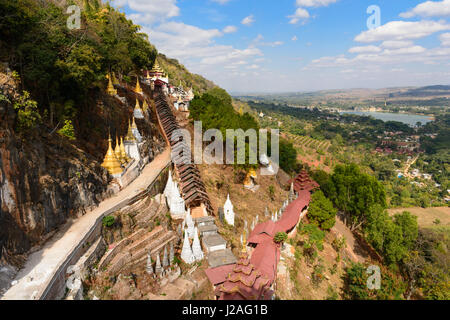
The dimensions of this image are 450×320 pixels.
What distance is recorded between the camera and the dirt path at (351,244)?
111ft

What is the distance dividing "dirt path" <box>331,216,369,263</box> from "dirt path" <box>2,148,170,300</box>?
92.7 feet

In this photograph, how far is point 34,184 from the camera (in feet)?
53.1

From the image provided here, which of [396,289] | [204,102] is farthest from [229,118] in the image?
[396,289]

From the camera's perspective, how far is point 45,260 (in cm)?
1484

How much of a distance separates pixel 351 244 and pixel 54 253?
36.0 m

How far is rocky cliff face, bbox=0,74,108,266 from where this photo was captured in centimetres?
1409

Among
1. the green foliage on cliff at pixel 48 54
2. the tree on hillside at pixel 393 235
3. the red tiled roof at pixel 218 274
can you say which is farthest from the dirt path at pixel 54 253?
the tree on hillside at pixel 393 235

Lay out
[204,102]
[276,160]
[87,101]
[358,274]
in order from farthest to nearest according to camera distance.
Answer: [276,160]
[204,102]
[87,101]
[358,274]

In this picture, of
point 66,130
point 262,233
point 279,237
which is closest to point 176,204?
point 262,233

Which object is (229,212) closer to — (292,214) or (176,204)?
(176,204)

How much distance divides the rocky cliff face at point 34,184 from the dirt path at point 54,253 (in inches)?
25.8

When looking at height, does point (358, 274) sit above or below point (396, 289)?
above

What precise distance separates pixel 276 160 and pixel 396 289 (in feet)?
101

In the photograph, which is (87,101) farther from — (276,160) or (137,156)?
(276,160)
